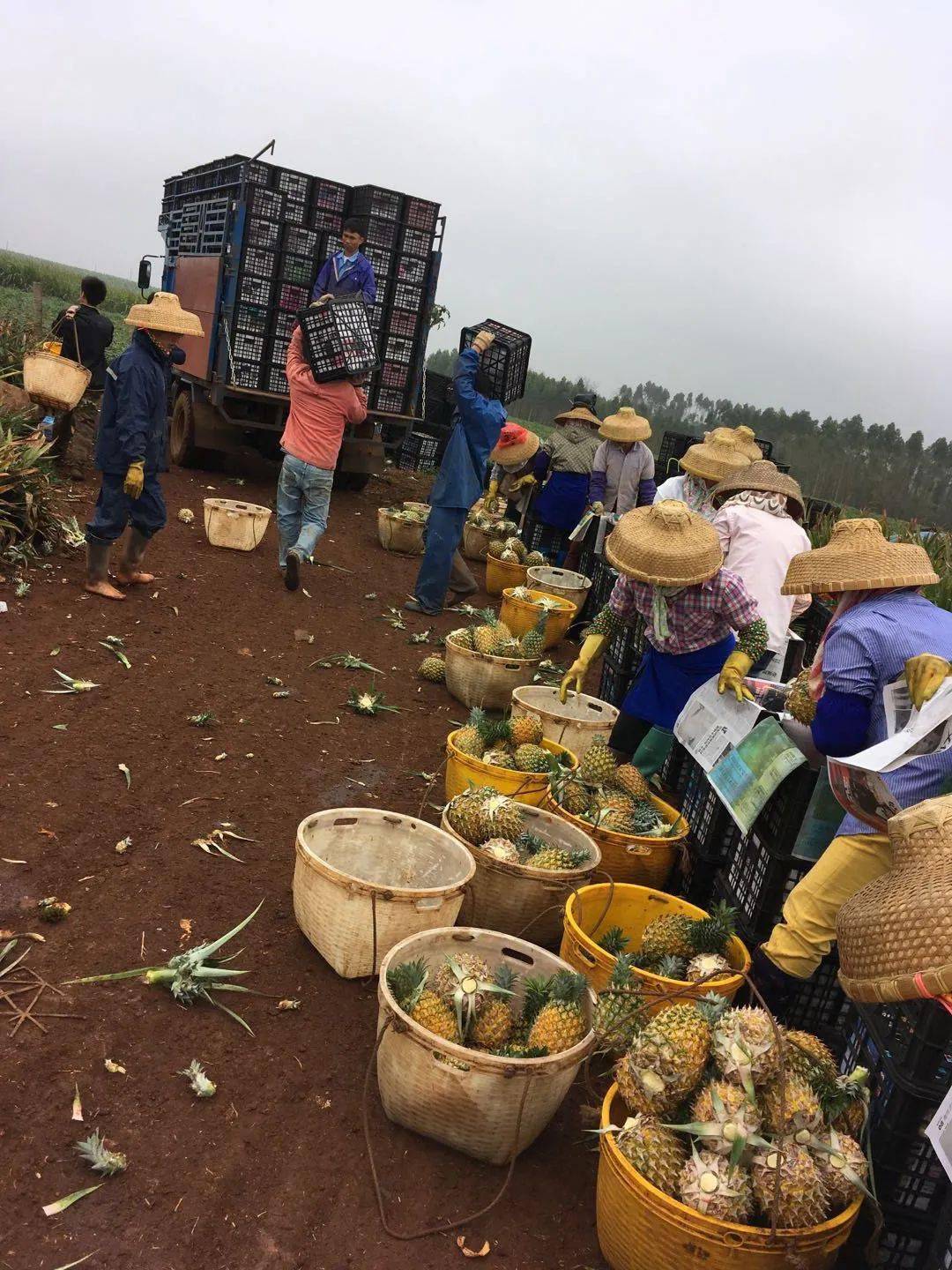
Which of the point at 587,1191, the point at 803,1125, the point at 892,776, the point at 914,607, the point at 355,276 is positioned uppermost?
the point at 355,276

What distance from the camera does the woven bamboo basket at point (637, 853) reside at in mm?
4105

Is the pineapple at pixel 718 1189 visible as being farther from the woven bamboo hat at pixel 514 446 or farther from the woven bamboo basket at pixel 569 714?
the woven bamboo hat at pixel 514 446

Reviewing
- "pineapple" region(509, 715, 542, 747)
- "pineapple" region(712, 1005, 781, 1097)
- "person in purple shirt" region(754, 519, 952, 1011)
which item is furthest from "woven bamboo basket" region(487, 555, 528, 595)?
"pineapple" region(712, 1005, 781, 1097)

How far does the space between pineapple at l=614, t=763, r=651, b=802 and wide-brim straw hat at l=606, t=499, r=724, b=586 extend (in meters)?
0.98

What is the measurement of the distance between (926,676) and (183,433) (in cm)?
1135

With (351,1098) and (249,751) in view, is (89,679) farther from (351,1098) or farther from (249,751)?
(351,1098)

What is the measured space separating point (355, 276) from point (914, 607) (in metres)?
8.19

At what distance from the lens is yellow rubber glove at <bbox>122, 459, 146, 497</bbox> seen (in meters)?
6.65

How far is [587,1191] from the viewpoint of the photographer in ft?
9.25

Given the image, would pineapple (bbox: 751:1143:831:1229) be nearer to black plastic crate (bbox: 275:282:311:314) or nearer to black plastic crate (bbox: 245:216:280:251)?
black plastic crate (bbox: 275:282:311:314)

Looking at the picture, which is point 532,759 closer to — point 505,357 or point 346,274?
point 505,357

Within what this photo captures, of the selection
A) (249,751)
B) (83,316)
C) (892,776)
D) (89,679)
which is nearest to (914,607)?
(892,776)

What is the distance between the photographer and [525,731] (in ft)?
16.4

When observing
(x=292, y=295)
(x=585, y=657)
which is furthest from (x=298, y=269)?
(x=585, y=657)
